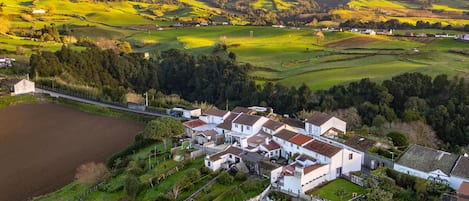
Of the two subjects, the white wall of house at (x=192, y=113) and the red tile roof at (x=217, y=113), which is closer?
the red tile roof at (x=217, y=113)

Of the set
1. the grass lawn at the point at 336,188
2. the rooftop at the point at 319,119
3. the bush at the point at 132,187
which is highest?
the rooftop at the point at 319,119

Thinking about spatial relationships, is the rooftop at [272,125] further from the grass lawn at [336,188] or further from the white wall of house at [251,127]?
the grass lawn at [336,188]

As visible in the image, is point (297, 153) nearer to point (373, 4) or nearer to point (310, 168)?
point (310, 168)

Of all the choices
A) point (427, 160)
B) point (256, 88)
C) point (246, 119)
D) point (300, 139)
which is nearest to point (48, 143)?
point (246, 119)

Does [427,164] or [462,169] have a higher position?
[462,169]

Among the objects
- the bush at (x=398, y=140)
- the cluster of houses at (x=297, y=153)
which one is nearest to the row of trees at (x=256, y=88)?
the bush at (x=398, y=140)

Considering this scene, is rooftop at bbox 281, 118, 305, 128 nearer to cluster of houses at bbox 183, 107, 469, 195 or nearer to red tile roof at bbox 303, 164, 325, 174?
cluster of houses at bbox 183, 107, 469, 195
